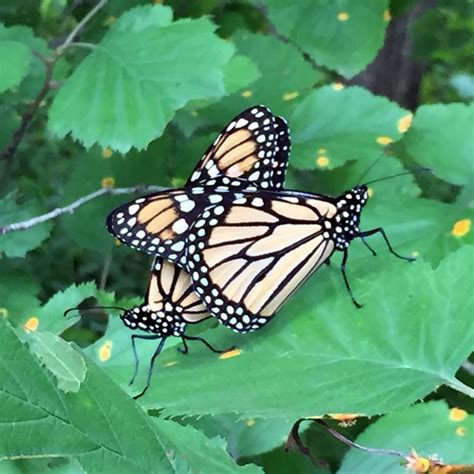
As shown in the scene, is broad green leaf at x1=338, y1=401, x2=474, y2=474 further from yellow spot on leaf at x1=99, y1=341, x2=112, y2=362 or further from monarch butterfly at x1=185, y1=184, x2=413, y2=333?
yellow spot on leaf at x1=99, y1=341, x2=112, y2=362

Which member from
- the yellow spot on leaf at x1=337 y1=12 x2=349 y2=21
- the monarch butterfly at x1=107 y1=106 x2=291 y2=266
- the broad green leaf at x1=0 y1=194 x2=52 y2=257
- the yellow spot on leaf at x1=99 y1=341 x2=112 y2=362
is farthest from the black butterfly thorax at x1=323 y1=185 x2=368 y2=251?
the broad green leaf at x1=0 y1=194 x2=52 y2=257

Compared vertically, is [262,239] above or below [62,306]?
above

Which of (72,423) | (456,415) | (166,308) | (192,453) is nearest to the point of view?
(72,423)

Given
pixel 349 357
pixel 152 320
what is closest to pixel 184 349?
pixel 152 320

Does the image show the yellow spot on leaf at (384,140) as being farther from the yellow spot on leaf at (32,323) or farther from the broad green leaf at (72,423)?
the broad green leaf at (72,423)

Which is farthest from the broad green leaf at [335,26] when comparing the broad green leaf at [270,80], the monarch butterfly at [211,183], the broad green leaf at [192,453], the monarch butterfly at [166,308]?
the broad green leaf at [192,453]

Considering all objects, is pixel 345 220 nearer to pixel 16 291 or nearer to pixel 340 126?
pixel 340 126

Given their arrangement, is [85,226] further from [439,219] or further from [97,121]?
[439,219]

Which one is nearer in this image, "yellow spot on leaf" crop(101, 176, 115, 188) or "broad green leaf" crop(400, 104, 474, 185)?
"broad green leaf" crop(400, 104, 474, 185)
